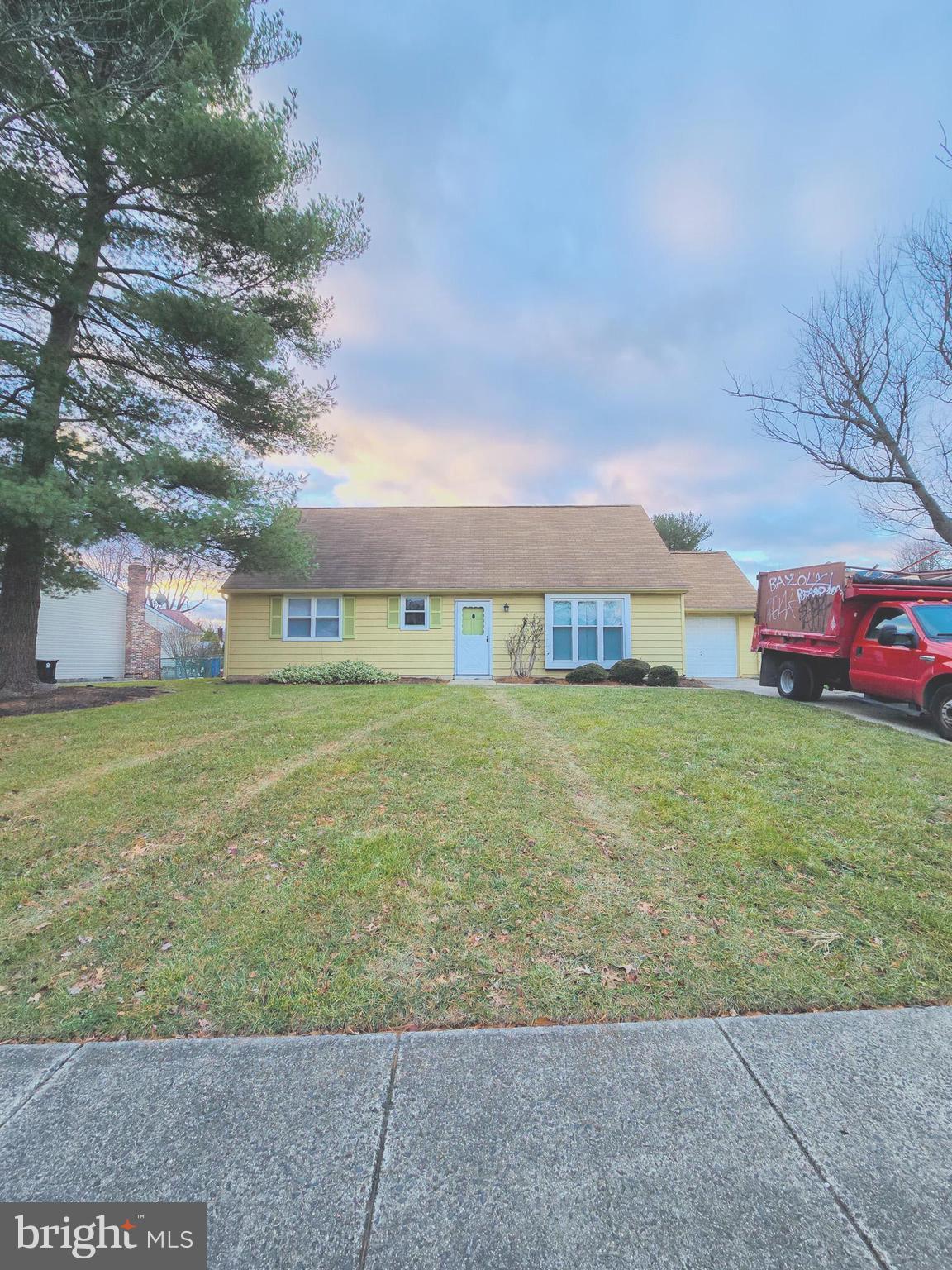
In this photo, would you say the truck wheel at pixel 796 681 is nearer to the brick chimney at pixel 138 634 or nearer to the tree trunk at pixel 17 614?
the tree trunk at pixel 17 614

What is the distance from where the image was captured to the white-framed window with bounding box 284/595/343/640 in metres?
14.9

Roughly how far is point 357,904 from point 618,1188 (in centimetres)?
182

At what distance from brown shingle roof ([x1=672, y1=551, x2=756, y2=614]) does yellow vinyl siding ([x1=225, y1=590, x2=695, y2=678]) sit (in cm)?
254

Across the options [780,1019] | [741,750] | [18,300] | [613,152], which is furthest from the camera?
[613,152]

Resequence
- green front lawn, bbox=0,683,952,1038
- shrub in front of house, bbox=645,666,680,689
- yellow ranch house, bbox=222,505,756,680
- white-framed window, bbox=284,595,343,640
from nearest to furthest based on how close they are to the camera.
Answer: green front lawn, bbox=0,683,952,1038, shrub in front of house, bbox=645,666,680,689, yellow ranch house, bbox=222,505,756,680, white-framed window, bbox=284,595,343,640

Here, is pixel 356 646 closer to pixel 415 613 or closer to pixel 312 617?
pixel 312 617

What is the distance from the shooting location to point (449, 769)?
5012 millimetres

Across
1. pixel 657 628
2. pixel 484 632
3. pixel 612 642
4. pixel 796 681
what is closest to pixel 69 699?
pixel 484 632

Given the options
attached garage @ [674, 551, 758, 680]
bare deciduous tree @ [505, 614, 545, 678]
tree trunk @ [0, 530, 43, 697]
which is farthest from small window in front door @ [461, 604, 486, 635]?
tree trunk @ [0, 530, 43, 697]

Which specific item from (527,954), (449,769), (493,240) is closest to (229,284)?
(493,240)

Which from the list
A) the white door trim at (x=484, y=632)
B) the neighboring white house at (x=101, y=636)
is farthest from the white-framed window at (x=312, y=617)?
the neighboring white house at (x=101, y=636)

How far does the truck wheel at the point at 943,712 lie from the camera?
6684 mm

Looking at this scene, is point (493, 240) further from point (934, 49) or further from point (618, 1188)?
point (618, 1188)

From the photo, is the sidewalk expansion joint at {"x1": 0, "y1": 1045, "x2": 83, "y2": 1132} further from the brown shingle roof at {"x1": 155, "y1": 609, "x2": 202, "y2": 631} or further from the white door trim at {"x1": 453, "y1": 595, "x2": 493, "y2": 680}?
the brown shingle roof at {"x1": 155, "y1": 609, "x2": 202, "y2": 631}
